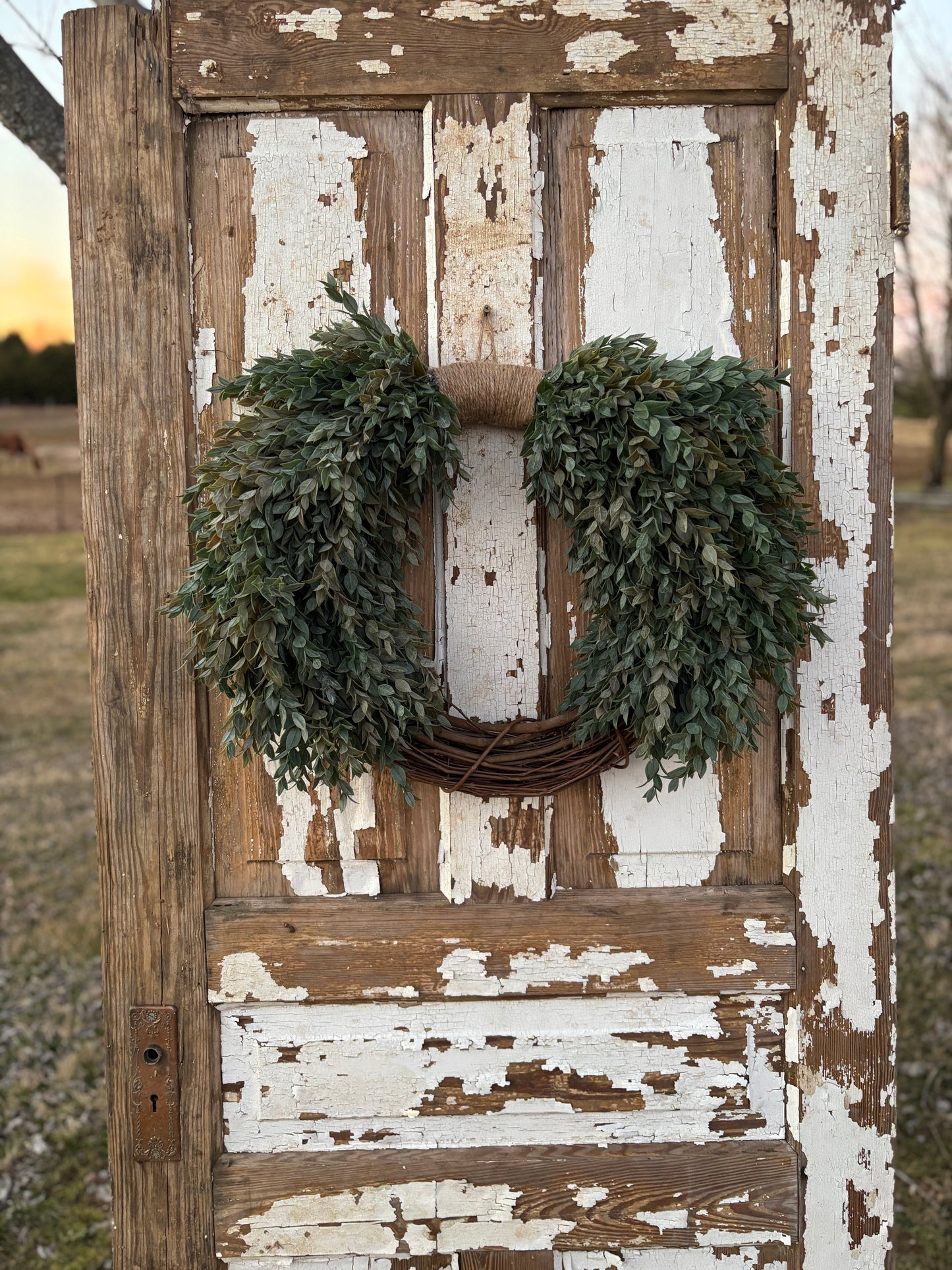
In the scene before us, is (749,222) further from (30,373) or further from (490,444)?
(30,373)

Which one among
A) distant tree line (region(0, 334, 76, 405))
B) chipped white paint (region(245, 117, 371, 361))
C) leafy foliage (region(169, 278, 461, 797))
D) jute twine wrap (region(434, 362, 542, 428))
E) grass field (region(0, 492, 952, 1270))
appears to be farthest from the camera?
distant tree line (region(0, 334, 76, 405))

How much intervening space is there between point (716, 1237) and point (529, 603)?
1.25 metres

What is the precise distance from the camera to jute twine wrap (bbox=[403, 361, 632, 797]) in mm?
1560

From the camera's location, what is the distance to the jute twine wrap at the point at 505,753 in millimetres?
1560

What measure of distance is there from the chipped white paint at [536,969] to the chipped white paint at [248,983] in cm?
29

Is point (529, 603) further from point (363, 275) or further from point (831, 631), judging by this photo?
point (363, 275)

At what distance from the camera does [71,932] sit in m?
3.72

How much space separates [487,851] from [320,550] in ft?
2.15

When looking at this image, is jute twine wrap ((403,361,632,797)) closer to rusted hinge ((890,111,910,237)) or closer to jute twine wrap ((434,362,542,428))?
jute twine wrap ((434,362,542,428))

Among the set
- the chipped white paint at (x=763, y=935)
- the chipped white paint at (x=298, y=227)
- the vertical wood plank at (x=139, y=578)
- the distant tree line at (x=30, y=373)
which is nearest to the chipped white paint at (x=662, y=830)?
the chipped white paint at (x=763, y=935)

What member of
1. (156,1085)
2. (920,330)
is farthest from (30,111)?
(920,330)

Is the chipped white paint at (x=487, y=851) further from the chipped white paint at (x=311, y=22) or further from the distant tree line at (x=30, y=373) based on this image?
the distant tree line at (x=30, y=373)

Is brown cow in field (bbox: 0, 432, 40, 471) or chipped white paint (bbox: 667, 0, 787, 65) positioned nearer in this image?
chipped white paint (bbox: 667, 0, 787, 65)

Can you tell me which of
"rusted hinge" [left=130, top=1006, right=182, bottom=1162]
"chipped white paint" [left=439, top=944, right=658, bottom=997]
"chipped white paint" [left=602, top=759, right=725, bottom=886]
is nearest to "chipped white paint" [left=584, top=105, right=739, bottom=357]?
"chipped white paint" [left=602, top=759, right=725, bottom=886]
